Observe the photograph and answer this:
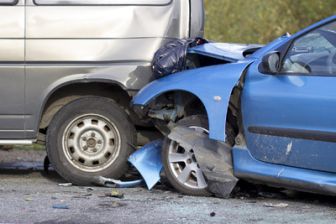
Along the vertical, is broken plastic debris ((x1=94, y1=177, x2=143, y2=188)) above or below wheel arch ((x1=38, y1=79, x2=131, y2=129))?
below

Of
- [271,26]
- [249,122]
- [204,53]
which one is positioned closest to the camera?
[249,122]

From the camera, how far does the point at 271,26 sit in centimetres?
1399

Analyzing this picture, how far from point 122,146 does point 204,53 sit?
3.96 ft

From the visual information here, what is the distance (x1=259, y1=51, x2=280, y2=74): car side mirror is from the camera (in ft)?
20.8

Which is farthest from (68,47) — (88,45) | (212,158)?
(212,158)

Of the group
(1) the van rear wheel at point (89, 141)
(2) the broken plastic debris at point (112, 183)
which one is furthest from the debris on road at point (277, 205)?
(1) the van rear wheel at point (89, 141)

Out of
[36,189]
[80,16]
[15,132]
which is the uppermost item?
[80,16]

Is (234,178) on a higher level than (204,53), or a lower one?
lower

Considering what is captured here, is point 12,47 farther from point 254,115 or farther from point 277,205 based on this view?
point 277,205

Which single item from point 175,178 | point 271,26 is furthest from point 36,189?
point 271,26

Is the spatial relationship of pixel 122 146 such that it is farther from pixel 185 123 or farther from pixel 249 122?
pixel 249 122

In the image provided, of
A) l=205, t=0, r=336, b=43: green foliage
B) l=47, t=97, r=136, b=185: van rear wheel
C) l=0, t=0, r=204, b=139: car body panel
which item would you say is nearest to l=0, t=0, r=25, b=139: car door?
l=0, t=0, r=204, b=139: car body panel

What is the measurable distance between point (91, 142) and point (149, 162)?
1.99ft

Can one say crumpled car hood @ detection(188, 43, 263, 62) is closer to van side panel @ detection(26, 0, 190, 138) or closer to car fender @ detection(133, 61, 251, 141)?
car fender @ detection(133, 61, 251, 141)
